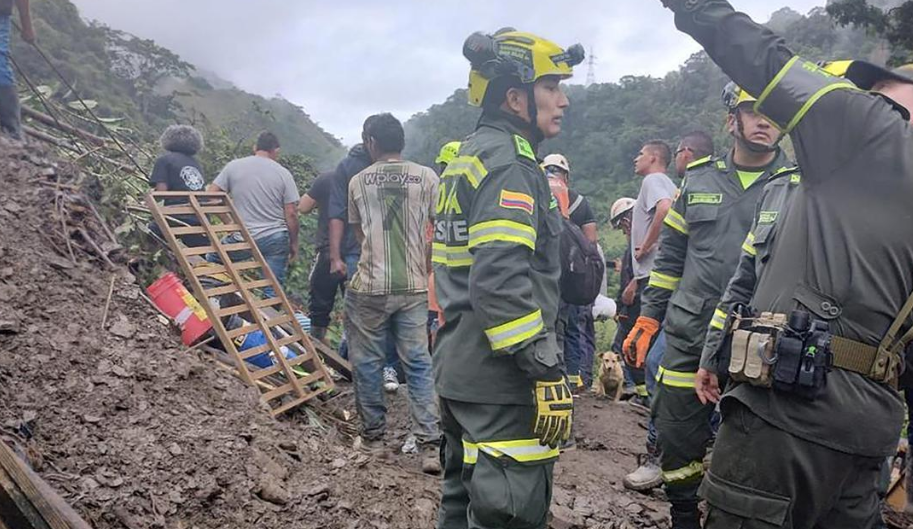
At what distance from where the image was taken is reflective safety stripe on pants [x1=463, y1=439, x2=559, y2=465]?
6.77 feet

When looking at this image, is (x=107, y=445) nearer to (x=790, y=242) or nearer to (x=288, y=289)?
(x=790, y=242)

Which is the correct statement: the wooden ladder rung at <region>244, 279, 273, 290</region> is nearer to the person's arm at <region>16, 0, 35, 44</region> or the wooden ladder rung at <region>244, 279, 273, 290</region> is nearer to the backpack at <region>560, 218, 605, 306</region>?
the backpack at <region>560, 218, 605, 306</region>

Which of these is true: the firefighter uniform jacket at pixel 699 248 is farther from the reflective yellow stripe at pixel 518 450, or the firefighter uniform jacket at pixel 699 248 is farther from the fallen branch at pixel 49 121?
the fallen branch at pixel 49 121

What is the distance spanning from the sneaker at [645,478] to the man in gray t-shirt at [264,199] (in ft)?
10.1

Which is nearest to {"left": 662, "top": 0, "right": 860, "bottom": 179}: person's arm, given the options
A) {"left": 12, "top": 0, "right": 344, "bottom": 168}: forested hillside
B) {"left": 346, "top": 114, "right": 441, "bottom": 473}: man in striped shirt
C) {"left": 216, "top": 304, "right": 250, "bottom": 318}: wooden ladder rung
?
{"left": 346, "top": 114, "right": 441, "bottom": 473}: man in striped shirt

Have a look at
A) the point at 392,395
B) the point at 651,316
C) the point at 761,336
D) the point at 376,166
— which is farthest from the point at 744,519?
the point at 392,395

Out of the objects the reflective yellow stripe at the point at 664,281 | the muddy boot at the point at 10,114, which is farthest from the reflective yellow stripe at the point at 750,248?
the muddy boot at the point at 10,114

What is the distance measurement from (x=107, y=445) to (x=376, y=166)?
2108 millimetres

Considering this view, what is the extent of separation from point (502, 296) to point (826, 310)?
2.96ft

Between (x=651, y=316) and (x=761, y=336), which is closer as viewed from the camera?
(x=761, y=336)

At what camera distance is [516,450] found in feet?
6.80

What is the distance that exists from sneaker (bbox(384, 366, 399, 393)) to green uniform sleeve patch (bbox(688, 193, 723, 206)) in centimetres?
273

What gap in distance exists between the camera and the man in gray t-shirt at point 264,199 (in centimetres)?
519

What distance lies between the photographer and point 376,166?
157 inches
